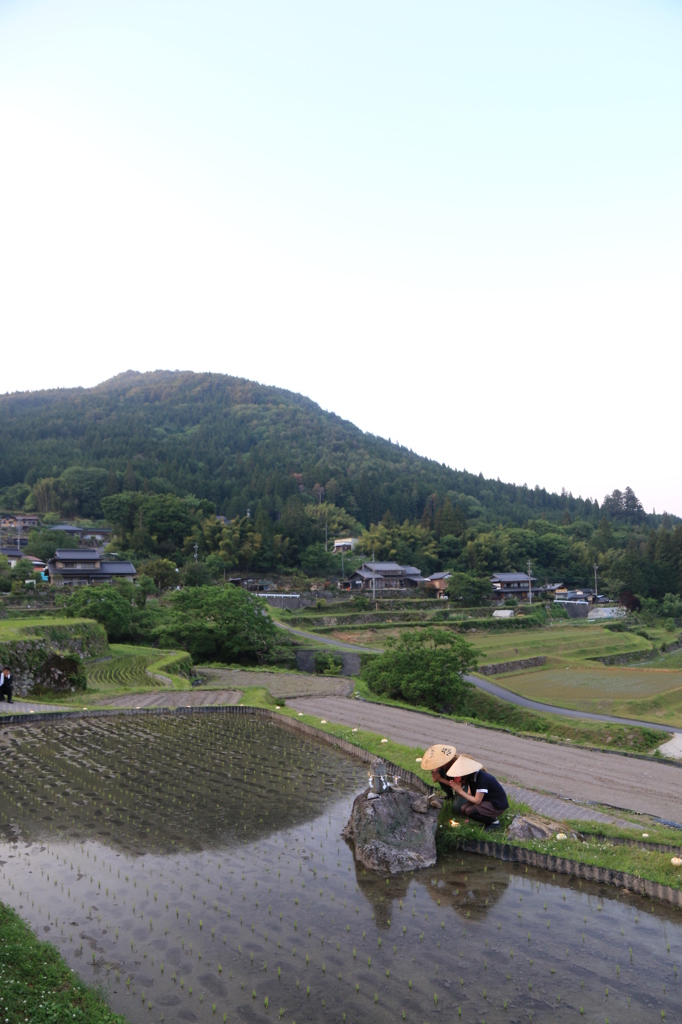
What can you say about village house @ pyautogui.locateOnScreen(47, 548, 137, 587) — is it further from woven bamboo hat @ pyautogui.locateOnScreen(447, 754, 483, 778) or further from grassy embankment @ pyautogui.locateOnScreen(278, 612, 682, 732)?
woven bamboo hat @ pyautogui.locateOnScreen(447, 754, 483, 778)

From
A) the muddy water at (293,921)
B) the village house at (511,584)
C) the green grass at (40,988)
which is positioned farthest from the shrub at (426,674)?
the village house at (511,584)

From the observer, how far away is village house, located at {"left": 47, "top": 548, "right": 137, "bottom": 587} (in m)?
52.4

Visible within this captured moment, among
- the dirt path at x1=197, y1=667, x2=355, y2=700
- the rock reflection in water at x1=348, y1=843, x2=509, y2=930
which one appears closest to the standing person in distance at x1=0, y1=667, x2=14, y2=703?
the dirt path at x1=197, y1=667, x2=355, y2=700

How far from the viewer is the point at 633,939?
265 inches

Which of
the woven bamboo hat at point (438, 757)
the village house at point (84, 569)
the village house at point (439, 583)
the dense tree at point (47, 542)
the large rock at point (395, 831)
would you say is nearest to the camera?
the large rock at point (395, 831)

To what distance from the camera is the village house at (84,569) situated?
52.4 m

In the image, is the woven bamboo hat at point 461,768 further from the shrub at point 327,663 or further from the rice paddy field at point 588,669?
the shrub at point 327,663

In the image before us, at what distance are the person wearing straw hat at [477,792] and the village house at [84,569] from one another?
45.9m

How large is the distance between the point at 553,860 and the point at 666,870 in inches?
51.0

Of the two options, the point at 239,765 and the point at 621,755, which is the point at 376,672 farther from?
the point at 239,765

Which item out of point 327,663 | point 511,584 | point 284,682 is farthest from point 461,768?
point 511,584

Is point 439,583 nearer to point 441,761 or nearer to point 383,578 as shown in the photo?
point 383,578

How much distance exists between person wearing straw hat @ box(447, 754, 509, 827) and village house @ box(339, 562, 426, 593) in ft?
183

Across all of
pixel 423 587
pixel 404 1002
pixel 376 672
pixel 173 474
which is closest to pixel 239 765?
pixel 404 1002
